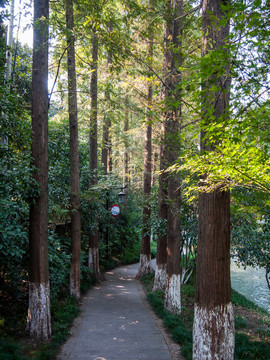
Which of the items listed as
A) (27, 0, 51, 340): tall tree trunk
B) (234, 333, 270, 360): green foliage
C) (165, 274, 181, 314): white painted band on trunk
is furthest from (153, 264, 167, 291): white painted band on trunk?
(27, 0, 51, 340): tall tree trunk

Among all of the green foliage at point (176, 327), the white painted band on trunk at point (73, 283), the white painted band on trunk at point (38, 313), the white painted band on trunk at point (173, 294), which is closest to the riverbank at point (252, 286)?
the green foliage at point (176, 327)

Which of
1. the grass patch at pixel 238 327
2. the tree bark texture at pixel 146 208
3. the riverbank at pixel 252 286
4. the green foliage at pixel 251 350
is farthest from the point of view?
the riverbank at pixel 252 286

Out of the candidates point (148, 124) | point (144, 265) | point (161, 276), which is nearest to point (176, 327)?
point (161, 276)

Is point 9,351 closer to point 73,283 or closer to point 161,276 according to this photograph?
point 73,283

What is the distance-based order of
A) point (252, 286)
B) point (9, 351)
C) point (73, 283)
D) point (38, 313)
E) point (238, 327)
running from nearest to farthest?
1. point (9, 351)
2. point (38, 313)
3. point (238, 327)
4. point (73, 283)
5. point (252, 286)

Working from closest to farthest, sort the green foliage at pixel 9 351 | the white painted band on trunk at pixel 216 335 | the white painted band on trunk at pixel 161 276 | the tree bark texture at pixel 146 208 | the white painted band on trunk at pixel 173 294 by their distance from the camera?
1. the white painted band on trunk at pixel 216 335
2. the green foliage at pixel 9 351
3. the white painted band on trunk at pixel 173 294
4. the white painted band on trunk at pixel 161 276
5. the tree bark texture at pixel 146 208

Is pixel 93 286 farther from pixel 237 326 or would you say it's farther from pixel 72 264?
pixel 237 326

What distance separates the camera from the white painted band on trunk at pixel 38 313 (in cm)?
654

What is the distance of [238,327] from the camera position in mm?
8922

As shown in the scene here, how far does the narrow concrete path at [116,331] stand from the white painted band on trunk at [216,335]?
5.38ft

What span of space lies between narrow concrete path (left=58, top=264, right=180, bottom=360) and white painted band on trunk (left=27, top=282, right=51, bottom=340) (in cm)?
62

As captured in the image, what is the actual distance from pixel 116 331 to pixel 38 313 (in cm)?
225

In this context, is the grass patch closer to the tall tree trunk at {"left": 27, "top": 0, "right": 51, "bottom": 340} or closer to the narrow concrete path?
the narrow concrete path

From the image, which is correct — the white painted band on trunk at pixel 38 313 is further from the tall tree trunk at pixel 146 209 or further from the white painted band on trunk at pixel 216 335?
the tall tree trunk at pixel 146 209
